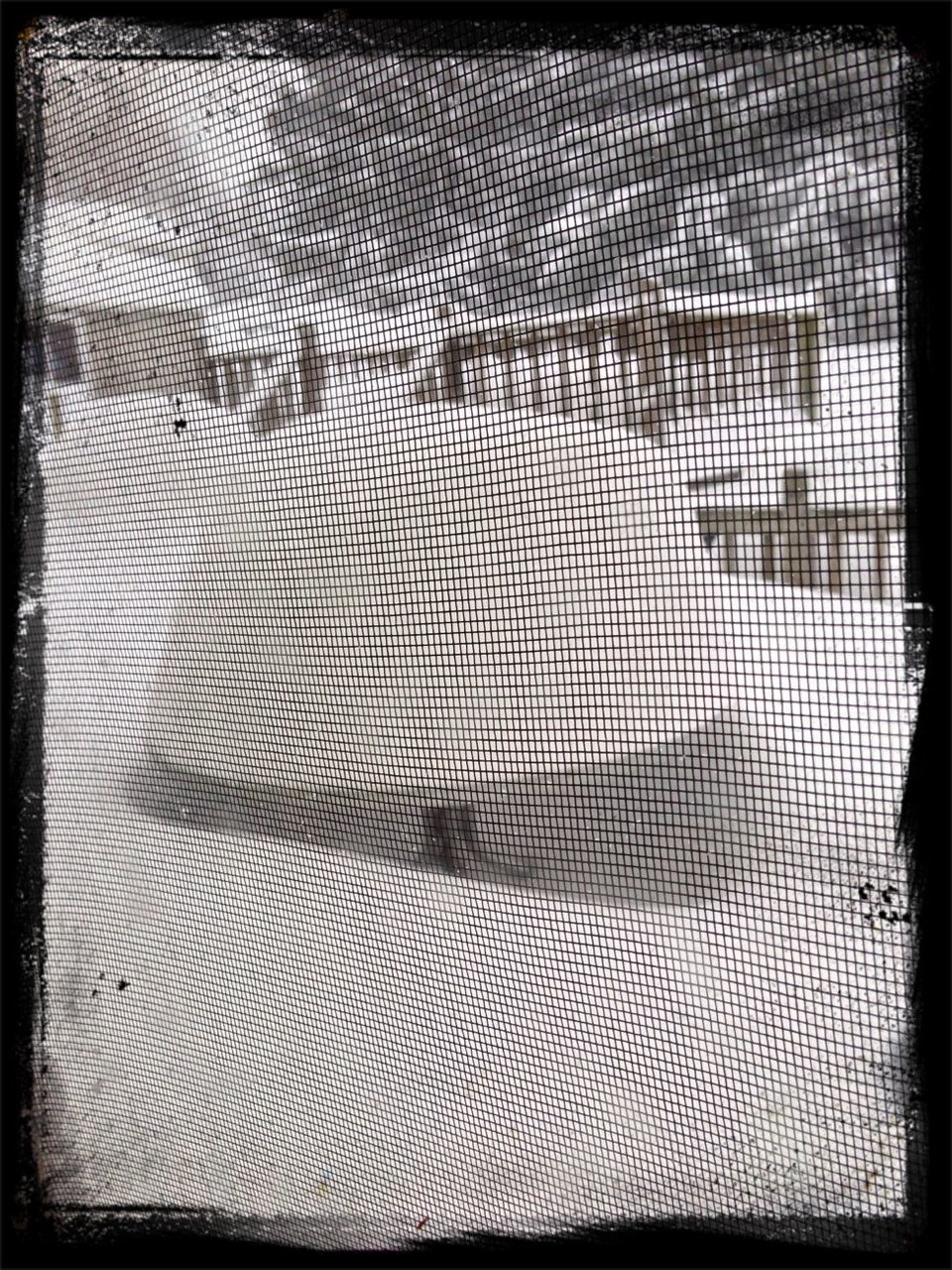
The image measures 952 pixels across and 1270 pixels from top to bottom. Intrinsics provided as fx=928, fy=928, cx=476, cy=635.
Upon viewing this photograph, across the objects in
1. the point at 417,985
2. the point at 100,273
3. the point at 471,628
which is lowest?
the point at 417,985

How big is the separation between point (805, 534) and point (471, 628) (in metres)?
0.25

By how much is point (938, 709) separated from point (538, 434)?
33 centimetres

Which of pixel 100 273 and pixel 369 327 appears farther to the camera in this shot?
pixel 100 273

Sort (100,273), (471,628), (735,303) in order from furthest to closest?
1. (100,273)
2. (471,628)
3. (735,303)

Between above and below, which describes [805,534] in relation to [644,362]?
below

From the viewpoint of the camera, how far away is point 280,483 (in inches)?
30.0

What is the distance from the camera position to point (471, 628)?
2.35 feet

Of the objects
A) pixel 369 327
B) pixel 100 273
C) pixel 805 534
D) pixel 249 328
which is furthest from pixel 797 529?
pixel 100 273

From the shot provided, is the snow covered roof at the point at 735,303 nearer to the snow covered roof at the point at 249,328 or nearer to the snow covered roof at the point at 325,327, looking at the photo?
the snow covered roof at the point at 325,327

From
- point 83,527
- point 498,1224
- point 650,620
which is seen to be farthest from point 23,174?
point 498,1224

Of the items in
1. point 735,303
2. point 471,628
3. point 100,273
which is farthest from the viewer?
point 100,273

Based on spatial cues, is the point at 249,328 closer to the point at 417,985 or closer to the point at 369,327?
the point at 369,327

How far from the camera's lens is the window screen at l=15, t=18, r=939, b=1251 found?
2.01 ft

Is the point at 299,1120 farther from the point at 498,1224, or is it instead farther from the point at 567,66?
the point at 567,66
